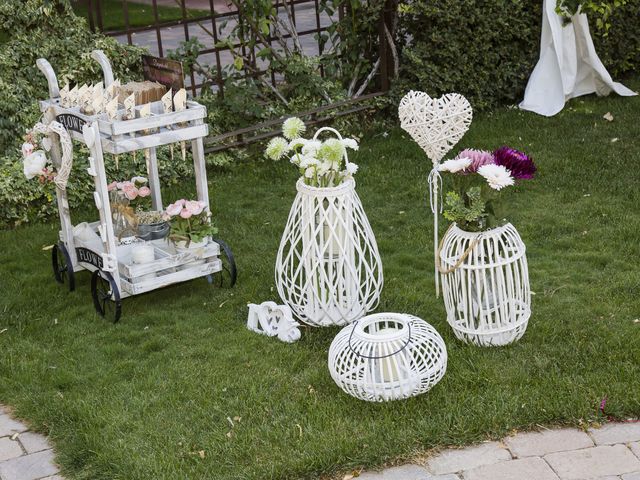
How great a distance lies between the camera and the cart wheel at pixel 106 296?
5.22 meters

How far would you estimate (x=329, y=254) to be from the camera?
4863mm

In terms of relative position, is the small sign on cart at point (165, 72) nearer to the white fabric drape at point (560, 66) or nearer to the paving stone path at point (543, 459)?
the paving stone path at point (543, 459)

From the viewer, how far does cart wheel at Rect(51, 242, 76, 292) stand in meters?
5.67

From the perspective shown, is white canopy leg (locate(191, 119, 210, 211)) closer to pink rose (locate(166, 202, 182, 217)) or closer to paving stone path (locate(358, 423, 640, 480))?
pink rose (locate(166, 202, 182, 217))

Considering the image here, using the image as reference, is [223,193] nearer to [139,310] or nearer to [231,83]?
[231,83]

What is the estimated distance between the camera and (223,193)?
7.24 meters

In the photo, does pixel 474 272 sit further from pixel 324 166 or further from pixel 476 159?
pixel 324 166

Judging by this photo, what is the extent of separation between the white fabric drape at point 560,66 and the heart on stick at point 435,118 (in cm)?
388

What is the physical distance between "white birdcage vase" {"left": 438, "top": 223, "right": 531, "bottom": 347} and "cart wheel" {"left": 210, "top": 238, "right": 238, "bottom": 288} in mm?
1369

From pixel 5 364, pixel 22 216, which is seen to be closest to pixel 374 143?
pixel 22 216

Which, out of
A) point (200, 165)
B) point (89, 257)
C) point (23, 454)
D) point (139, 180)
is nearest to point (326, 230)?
point (200, 165)

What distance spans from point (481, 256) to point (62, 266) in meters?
2.73

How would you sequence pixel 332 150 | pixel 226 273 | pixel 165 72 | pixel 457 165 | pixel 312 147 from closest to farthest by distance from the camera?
pixel 457 165
pixel 332 150
pixel 312 147
pixel 165 72
pixel 226 273

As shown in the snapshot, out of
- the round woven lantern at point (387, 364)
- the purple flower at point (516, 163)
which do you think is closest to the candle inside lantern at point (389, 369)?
the round woven lantern at point (387, 364)
